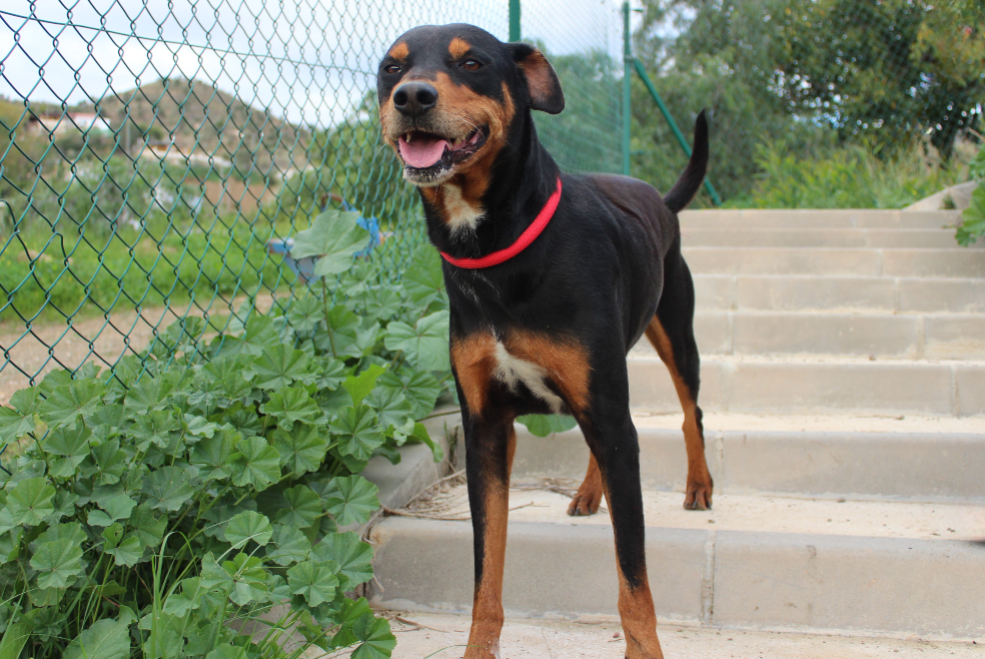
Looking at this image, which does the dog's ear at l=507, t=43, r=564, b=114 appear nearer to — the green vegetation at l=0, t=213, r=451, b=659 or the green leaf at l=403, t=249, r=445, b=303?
the green vegetation at l=0, t=213, r=451, b=659

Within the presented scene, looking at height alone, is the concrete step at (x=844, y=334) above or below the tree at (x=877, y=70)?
below

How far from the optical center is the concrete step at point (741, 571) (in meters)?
2.22

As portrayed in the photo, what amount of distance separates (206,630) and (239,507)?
43 centimetres

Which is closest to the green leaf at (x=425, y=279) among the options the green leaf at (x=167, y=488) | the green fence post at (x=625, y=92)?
the green leaf at (x=167, y=488)

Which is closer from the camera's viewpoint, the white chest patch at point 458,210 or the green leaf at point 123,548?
the green leaf at point 123,548

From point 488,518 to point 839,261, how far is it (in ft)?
13.6

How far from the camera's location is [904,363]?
12.0 ft

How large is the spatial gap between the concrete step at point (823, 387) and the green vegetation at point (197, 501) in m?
1.66

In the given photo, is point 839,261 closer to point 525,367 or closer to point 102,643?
point 525,367

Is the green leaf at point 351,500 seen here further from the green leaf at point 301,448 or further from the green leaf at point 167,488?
the green leaf at point 167,488

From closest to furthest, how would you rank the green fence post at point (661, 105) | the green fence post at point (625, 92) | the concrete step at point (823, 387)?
the concrete step at point (823, 387), the green fence post at point (625, 92), the green fence post at point (661, 105)

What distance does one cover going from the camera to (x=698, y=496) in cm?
289

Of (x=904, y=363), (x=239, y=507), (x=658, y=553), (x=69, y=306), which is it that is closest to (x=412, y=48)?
(x=239, y=507)

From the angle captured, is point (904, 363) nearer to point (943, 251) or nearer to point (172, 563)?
point (943, 251)
